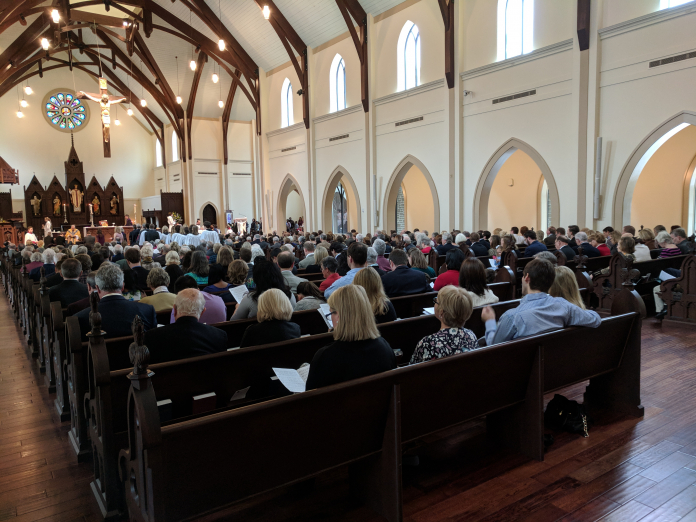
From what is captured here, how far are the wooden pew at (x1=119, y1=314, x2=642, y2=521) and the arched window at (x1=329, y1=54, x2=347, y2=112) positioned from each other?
45.3ft

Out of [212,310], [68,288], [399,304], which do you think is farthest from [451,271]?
[68,288]

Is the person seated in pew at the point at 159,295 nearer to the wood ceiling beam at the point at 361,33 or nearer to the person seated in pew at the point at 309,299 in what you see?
the person seated in pew at the point at 309,299

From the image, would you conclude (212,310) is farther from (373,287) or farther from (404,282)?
(404,282)

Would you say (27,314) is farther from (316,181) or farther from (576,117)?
(316,181)

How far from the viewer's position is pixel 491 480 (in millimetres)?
2797

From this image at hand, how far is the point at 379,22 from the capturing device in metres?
14.0

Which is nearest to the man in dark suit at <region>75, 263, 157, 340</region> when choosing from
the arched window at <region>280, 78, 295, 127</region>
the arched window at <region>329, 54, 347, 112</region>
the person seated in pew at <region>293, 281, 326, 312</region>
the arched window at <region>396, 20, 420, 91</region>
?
the person seated in pew at <region>293, 281, 326, 312</region>

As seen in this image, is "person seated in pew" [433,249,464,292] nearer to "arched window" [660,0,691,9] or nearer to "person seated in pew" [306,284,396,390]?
"person seated in pew" [306,284,396,390]

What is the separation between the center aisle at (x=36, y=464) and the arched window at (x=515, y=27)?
10890 mm

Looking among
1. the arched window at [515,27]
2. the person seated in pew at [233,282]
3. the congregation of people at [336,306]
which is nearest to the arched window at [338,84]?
the arched window at [515,27]

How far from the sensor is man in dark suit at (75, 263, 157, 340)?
3.53m

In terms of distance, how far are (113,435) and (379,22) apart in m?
13.7

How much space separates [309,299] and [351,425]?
2.02m

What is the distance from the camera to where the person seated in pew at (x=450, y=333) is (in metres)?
2.85
